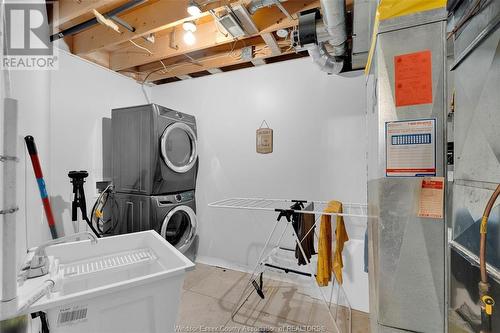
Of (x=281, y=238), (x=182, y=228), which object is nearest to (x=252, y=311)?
(x=281, y=238)

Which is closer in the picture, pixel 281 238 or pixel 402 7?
pixel 402 7

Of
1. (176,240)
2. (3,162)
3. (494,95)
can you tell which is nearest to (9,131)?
(3,162)

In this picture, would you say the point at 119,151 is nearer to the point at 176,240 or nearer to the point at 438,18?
the point at 176,240

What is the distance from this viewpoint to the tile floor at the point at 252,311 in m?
1.87

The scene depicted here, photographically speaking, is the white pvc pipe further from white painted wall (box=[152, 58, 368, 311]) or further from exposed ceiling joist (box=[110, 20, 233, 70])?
white painted wall (box=[152, 58, 368, 311])

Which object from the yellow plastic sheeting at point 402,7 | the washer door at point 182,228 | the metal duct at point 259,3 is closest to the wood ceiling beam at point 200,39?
the metal duct at point 259,3

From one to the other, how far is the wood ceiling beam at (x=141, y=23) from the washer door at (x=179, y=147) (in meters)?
0.95

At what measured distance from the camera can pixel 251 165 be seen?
9.11ft

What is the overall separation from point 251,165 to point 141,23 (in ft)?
5.90

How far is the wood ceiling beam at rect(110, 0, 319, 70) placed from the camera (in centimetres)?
189

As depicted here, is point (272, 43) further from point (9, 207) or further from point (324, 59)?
point (9, 207)

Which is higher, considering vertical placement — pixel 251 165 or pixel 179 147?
pixel 179 147

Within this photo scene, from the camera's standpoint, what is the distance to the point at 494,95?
88cm

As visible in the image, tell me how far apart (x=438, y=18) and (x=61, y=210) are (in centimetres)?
322
